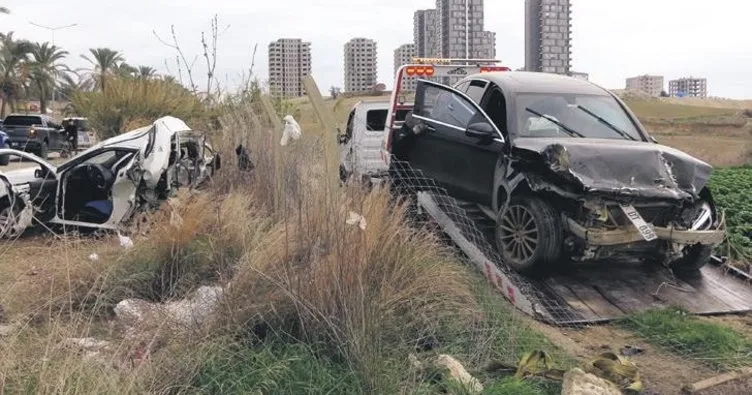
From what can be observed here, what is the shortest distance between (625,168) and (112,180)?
6.54 meters

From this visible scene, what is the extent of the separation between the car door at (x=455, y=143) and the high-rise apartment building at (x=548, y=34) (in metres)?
8.28

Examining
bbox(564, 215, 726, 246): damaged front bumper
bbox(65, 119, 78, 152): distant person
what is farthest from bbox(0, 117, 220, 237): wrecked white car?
bbox(65, 119, 78, 152): distant person

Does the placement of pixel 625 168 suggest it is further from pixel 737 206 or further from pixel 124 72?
pixel 124 72

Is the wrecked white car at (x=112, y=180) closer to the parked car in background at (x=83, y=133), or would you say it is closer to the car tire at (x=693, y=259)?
the car tire at (x=693, y=259)

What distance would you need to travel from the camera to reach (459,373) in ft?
13.3

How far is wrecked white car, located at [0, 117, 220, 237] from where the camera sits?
30.8 ft

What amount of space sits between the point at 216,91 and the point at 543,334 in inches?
292

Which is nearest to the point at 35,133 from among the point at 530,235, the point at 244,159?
the point at 244,159

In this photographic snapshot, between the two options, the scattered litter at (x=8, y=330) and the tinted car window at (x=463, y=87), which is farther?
the tinted car window at (x=463, y=87)

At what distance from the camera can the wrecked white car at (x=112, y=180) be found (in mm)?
9391

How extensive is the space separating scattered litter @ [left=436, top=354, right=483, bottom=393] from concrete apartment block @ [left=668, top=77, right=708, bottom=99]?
11046 centimetres

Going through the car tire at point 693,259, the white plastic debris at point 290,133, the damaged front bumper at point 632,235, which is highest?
the white plastic debris at point 290,133

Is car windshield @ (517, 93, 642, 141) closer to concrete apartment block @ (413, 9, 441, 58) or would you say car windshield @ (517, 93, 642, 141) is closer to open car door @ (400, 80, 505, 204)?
open car door @ (400, 80, 505, 204)

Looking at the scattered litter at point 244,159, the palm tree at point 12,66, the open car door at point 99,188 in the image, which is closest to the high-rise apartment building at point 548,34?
the scattered litter at point 244,159
